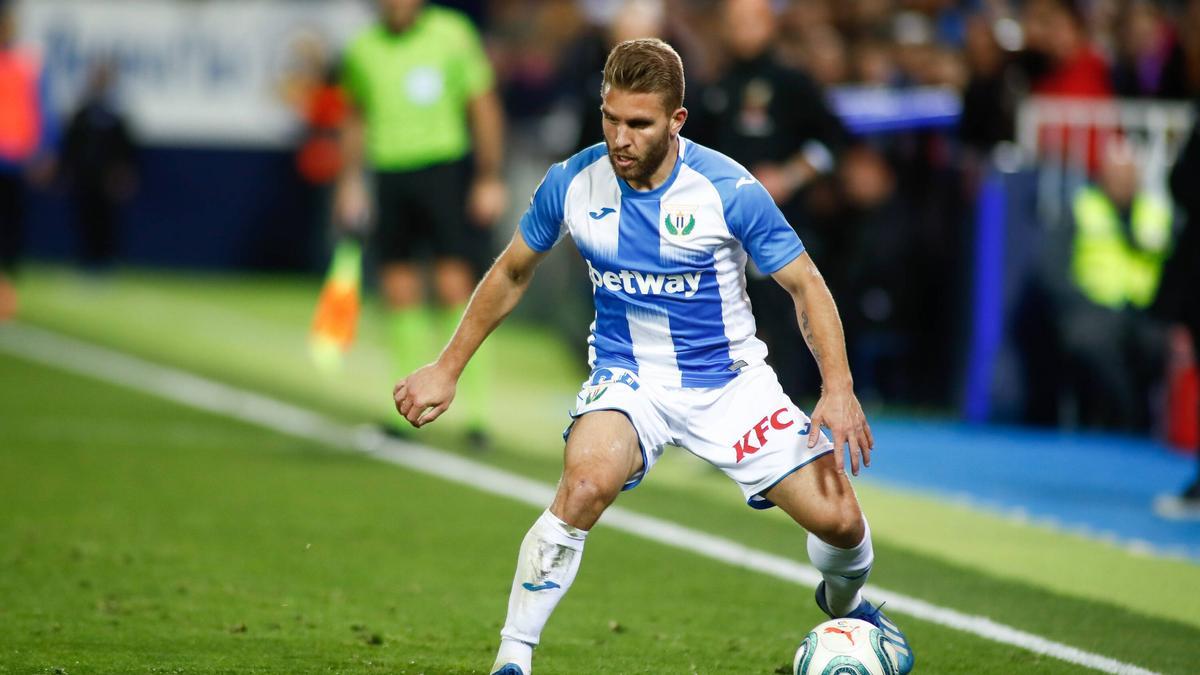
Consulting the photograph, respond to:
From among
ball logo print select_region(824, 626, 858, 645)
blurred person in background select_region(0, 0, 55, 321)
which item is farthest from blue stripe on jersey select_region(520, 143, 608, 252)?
blurred person in background select_region(0, 0, 55, 321)

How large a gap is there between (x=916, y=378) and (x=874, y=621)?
7941mm

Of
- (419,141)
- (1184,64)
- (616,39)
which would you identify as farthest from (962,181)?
(419,141)

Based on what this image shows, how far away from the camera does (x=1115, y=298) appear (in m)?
12.0

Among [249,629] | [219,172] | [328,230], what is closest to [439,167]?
[249,629]

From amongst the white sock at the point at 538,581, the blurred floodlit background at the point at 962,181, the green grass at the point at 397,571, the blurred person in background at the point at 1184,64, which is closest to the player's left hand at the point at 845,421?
the white sock at the point at 538,581

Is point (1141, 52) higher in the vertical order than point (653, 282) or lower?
lower

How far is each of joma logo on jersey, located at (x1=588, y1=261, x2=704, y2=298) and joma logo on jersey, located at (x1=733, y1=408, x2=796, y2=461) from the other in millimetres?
443

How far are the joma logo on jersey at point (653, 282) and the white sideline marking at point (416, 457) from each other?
1.67 m

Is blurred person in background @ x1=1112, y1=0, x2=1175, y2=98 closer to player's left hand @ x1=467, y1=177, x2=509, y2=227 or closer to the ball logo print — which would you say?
player's left hand @ x1=467, y1=177, x2=509, y2=227

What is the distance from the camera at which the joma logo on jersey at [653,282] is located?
211 inches

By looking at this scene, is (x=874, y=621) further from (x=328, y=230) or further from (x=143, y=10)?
(x=143, y=10)

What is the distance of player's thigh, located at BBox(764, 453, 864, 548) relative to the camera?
204 inches

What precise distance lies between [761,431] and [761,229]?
600mm

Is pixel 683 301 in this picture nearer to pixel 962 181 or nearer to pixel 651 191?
pixel 651 191
